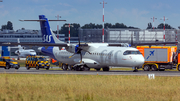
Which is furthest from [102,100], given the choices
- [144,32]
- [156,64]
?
[144,32]

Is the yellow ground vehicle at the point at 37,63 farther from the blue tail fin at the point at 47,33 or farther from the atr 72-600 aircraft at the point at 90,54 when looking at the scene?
the blue tail fin at the point at 47,33

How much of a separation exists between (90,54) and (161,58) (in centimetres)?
939

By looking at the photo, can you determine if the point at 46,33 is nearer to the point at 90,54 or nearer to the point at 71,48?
the point at 71,48

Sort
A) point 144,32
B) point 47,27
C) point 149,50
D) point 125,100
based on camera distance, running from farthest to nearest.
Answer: point 144,32 < point 47,27 < point 149,50 < point 125,100

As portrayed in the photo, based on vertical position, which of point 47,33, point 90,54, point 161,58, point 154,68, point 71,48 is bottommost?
point 154,68

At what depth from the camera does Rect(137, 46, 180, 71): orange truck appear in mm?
39438

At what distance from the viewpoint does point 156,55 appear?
1588 inches

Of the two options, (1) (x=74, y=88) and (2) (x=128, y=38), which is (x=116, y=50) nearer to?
(1) (x=74, y=88)

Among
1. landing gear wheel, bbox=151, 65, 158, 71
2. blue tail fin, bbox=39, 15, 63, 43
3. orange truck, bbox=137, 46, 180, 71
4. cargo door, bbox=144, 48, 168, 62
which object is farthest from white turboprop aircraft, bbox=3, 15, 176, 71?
landing gear wheel, bbox=151, 65, 158, 71

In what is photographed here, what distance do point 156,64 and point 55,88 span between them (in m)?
24.3

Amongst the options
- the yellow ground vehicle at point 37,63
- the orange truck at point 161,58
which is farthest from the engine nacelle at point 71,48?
the orange truck at point 161,58

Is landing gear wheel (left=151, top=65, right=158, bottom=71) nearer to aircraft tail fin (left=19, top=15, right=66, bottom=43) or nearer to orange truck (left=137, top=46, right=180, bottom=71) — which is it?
orange truck (left=137, top=46, right=180, bottom=71)

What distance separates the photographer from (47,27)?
148 feet

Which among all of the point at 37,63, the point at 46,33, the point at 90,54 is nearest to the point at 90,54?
the point at 90,54
